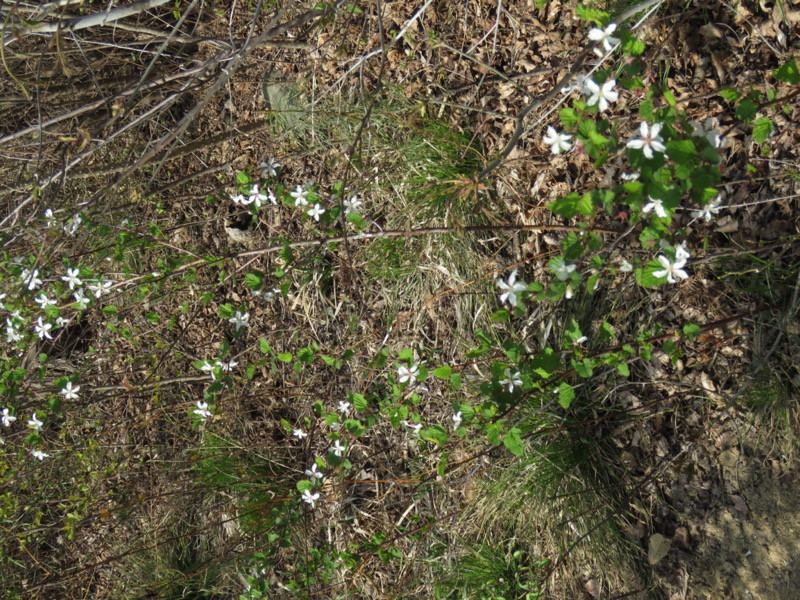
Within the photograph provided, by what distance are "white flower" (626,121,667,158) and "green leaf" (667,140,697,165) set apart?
0.7 inches

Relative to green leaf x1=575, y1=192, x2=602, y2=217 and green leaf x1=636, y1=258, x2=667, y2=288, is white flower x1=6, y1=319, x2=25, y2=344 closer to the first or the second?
green leaf x1=575, y1=192, x2=602, y2=217

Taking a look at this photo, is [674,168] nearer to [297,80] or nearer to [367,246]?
[367,246]

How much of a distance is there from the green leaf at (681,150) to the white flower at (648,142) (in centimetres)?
2

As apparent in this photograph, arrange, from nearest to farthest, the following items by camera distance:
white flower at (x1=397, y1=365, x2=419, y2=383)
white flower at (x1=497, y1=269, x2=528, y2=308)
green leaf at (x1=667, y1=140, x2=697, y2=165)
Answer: green leaf at (x1=667, y1=140, x2=697, y2=165)
white flower at (x1=497, y1=269, x2=528, y2=308)
white flower at (x1=397, y1=365, x2=419, y2=383)

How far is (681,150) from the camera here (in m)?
1.58

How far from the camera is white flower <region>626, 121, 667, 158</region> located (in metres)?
1.58

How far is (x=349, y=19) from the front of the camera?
11.6 ft

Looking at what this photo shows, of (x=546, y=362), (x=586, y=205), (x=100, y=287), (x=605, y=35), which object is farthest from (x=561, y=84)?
(x=100, y=287)

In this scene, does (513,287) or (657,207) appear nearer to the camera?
(657,207)

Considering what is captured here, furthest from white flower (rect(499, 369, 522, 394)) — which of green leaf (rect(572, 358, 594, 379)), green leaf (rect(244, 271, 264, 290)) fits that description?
green leaf (rect(244, 271, 264, 290))

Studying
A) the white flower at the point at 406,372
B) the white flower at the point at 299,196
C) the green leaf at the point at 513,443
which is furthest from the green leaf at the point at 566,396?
the white flower at the point at 299,196

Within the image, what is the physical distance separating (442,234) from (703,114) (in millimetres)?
1194

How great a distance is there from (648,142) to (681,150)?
8 centimetres

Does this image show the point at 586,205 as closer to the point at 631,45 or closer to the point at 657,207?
the point at 657,207
